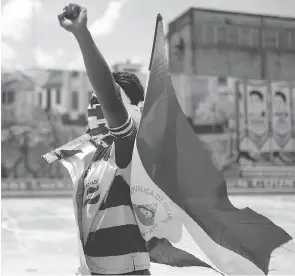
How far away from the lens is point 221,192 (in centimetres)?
131

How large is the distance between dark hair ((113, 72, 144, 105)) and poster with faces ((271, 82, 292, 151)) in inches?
504

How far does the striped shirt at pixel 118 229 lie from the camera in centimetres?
132

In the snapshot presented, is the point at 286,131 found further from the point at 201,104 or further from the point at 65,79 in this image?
the point at 65,79

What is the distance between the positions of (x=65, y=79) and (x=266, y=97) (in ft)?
22.5

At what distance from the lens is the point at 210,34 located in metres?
14.4

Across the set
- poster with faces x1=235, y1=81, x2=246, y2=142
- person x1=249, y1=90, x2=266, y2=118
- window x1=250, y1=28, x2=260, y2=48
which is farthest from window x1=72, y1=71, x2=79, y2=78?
window x1=250, y1=28, x2=260, y2=48

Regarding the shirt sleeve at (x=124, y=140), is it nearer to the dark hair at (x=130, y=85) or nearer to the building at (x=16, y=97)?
the dark hair at (x=130, y=85)

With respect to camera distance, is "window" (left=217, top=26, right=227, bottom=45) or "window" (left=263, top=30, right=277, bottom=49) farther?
"window" (left=263, top=30, right=277, bottom=49)

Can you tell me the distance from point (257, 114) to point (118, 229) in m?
13.0

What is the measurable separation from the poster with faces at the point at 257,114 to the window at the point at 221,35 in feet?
5.88

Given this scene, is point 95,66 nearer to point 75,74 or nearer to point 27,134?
point 27,134

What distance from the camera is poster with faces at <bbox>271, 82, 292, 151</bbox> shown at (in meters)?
13.6

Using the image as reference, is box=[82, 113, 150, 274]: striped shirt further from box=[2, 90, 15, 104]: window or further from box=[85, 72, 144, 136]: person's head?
box=[2, 90, 15, 104]: window

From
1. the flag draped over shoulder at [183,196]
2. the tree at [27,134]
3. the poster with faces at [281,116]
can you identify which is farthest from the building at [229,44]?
the flag draped over shoulder at [183,196]
